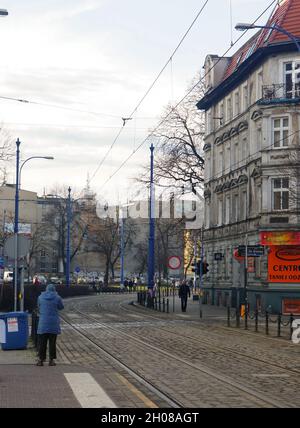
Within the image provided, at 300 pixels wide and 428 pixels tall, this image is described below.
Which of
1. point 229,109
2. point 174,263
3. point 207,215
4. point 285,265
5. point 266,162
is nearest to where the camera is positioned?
point 174,263

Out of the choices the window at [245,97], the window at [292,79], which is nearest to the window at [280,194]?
the window at [292,79]

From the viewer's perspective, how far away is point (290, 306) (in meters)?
41.9

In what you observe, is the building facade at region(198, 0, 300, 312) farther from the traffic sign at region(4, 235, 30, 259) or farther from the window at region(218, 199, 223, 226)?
the traffic sign at region(4, 235, 30, 259)

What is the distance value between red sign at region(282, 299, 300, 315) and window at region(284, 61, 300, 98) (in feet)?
34.8

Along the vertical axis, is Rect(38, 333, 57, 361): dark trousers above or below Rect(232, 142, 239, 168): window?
below

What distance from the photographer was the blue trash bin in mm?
18938

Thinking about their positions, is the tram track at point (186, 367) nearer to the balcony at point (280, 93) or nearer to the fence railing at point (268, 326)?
the fence railing at point (268, 326)

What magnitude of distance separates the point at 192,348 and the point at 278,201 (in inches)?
909

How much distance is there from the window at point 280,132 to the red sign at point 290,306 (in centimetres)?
812

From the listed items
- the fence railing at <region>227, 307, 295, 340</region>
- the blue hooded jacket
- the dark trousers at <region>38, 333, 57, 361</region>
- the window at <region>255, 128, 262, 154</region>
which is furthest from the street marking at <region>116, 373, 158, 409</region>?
the window at <region>255, 128, 262, 154</region>

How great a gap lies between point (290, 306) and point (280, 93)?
11100mm

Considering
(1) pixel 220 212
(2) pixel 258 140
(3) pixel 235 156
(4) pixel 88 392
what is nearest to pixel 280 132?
(2) pixel 258 140

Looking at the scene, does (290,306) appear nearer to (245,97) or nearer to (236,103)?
(245,97)
